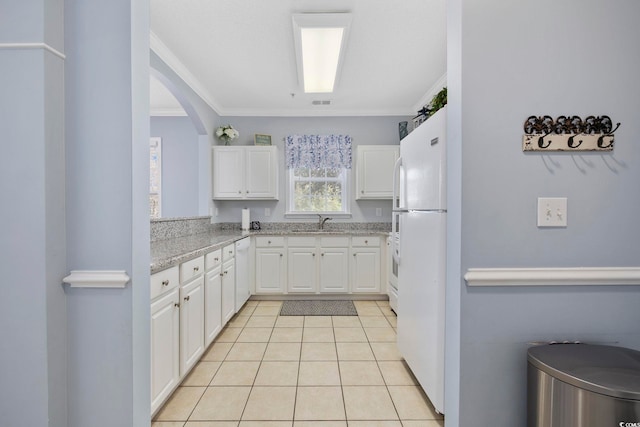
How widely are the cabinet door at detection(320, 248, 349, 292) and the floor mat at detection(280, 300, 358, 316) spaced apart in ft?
0.64

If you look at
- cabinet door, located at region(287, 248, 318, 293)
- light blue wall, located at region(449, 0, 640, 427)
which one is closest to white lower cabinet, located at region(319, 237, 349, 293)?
cabinet door, located at region(287, 248, 318, 293)

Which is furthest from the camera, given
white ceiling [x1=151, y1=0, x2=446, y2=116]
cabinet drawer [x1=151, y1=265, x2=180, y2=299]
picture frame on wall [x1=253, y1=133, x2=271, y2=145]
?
picture frame on wall [x1=253, y1=133, x2=271, y2=145]

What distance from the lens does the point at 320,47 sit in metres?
2.70

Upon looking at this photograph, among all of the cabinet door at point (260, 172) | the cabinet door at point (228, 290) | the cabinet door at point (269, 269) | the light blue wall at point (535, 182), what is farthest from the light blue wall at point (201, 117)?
the light blue wall at point (535, 182)

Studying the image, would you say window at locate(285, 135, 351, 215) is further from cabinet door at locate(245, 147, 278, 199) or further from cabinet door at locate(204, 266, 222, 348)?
cabinet door at locate(204, 266, 222, 348)

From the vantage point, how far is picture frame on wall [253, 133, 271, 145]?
4398 mm

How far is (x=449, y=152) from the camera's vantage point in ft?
4.51

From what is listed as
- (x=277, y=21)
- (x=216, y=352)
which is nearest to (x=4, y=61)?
(x=277, y=21)

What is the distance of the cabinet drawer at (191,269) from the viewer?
2.02 meters

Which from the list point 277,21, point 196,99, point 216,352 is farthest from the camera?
point 196,99

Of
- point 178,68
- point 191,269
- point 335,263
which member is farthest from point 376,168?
point 191,269

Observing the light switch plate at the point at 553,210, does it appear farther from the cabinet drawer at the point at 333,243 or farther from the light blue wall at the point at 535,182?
the cabinet drawer at the point at 333,243

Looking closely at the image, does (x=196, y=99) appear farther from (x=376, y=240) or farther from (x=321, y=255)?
(x=376, y=240)

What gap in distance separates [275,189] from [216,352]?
2333 millimetres
